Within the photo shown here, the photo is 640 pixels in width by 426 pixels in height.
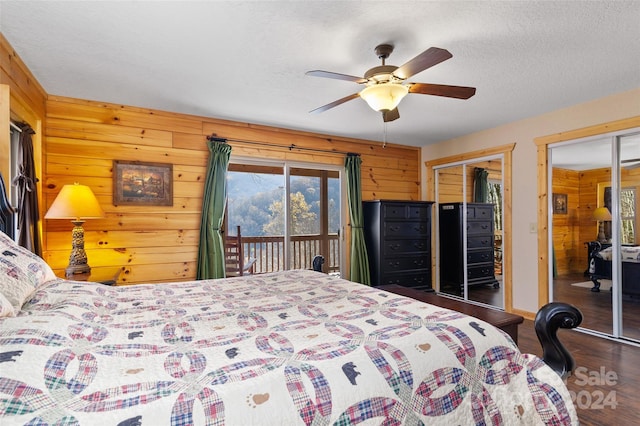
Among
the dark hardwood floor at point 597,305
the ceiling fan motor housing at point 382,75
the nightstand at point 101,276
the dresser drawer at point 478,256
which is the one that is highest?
the ceiling fan motor housing at point 382,75

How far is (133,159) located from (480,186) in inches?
173

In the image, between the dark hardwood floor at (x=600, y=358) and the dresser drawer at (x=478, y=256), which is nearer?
the dark hardwood floor at (x=600, y=358)

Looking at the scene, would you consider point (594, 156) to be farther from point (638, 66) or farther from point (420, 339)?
point (420, 339)

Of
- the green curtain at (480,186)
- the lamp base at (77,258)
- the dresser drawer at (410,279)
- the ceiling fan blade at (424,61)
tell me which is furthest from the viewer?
the dresser drawer at (410,279)

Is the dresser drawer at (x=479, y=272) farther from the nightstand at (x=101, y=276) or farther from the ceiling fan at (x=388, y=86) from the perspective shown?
the nightstand at (x=101, y=276)

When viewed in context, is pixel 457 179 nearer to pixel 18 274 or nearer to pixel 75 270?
pixel 75 270

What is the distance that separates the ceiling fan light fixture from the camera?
7.12 ft

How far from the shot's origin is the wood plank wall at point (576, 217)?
11.5 ft

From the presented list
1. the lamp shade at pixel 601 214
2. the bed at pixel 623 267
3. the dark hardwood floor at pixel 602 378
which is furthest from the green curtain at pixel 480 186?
the dark hardwood floor at pixel 602 378

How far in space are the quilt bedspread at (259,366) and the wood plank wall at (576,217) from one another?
9.99ft

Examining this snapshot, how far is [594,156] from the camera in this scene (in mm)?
3498

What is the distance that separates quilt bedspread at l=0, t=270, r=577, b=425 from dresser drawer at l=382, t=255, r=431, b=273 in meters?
3.06

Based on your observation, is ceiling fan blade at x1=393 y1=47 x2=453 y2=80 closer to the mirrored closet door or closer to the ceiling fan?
the ceiling fan

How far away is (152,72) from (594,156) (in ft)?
14.4
